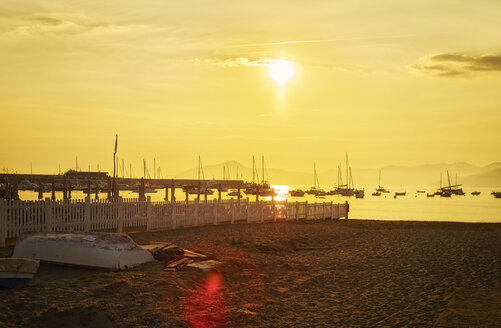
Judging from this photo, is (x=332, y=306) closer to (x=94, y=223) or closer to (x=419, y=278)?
(x=419, y=278)

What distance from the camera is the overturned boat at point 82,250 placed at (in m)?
13.0

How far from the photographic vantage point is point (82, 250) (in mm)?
13094

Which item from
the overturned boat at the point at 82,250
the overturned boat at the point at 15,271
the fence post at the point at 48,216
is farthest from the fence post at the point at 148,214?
the overturned boat at the point at 15,271

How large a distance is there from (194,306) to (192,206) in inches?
684

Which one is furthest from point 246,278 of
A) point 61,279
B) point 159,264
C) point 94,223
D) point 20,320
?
point 94,223

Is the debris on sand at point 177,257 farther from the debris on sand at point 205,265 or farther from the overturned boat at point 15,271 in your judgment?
the overturned boat at point 15,271

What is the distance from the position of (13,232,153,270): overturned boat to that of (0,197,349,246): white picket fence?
17.4 ft

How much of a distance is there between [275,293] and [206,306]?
2222 mm

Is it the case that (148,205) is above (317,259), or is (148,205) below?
above

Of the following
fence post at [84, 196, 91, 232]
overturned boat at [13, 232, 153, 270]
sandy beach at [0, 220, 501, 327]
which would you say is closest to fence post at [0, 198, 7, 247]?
sandy beach at [0, 220, 501, 327]

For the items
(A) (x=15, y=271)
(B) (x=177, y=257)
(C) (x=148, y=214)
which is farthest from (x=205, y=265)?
(C) (x=148, y=214)

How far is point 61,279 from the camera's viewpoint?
11.8 metres

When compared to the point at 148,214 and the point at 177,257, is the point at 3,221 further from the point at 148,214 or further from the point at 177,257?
the point at 148,214

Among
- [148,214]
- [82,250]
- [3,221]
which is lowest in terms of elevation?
[82,250]
